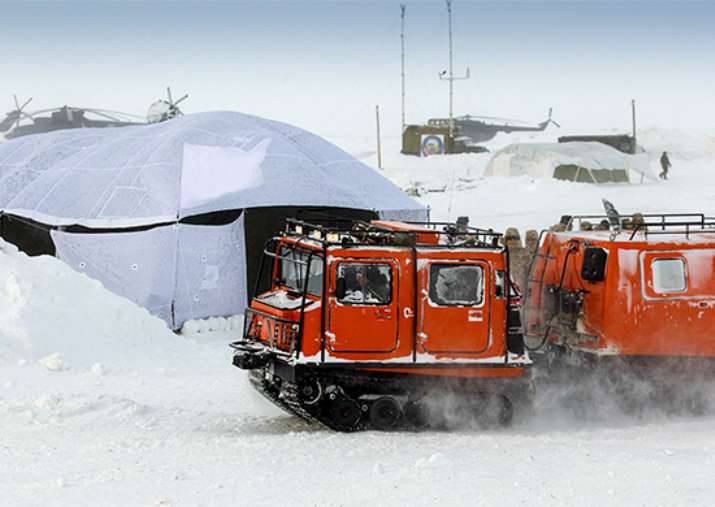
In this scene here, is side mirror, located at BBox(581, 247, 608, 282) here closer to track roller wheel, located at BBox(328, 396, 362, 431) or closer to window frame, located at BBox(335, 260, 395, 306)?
window frame, located at BBox(335, 260, 395, 306)

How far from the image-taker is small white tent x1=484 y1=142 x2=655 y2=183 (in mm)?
57000

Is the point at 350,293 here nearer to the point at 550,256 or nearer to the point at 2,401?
the point at 550,256

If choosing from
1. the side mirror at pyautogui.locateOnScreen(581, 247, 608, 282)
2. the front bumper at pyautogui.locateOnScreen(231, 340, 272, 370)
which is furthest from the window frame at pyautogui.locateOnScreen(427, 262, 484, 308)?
the front bumper at pyautogui.locateOnScreen(231, 340, 272, 370)

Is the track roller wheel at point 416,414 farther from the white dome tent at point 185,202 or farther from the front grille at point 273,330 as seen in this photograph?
the white dome tent at point 185,202

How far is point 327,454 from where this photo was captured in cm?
1099

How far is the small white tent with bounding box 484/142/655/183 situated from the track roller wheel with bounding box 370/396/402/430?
4585 centimetres

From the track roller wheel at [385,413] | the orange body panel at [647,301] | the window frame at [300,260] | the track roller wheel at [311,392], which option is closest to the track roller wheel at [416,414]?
the track roller wheel at [385,413]

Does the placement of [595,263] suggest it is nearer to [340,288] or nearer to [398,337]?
[398,337]

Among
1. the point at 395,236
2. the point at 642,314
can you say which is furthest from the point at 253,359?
the point at 642,314

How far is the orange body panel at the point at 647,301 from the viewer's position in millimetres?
13258

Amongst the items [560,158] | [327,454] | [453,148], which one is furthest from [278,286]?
[453,148]

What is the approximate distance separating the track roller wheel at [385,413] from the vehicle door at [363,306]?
2.02ft

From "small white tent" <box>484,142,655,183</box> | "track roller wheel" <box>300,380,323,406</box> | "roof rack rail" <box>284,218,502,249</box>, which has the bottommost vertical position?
"track roller wheel" <box>300,380,323,406</box>

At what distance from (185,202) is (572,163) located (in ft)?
129
